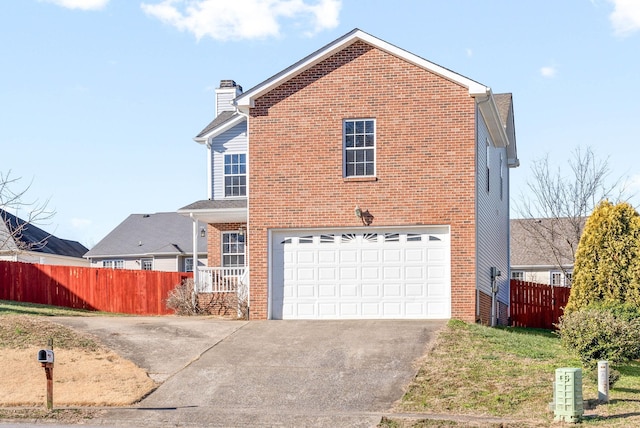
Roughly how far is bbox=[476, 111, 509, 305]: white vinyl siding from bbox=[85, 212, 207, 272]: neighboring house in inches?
725

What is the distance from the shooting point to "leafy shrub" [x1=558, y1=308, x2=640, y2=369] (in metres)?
16.2

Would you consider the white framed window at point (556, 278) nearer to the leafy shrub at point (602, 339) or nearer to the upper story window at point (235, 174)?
the upper story window at point (235, 174)

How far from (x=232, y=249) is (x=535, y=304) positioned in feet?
36.4

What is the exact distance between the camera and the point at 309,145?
2283cm

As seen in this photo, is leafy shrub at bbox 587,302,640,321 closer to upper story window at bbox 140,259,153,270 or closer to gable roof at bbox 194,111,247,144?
gable roof at bbox 194,111,247,144

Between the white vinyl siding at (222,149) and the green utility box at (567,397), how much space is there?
17.1 m

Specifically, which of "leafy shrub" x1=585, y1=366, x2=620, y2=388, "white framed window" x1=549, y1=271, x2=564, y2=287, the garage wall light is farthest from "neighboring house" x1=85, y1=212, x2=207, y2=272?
"leafy shrub" x1=585, y1=366, x2=620, y2=388

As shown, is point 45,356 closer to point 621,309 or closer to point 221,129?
point 621,309

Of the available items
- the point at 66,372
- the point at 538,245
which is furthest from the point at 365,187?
the point at 538,245

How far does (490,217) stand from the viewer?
26.2m

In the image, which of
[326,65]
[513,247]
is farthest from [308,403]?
[513,247]

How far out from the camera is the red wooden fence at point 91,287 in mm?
30625

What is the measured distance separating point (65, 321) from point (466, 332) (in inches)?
389

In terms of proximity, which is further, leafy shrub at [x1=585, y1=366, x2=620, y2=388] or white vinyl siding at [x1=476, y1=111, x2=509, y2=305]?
white vinyl siding at [x1=476, y1=111, x2=509, y2=305]
